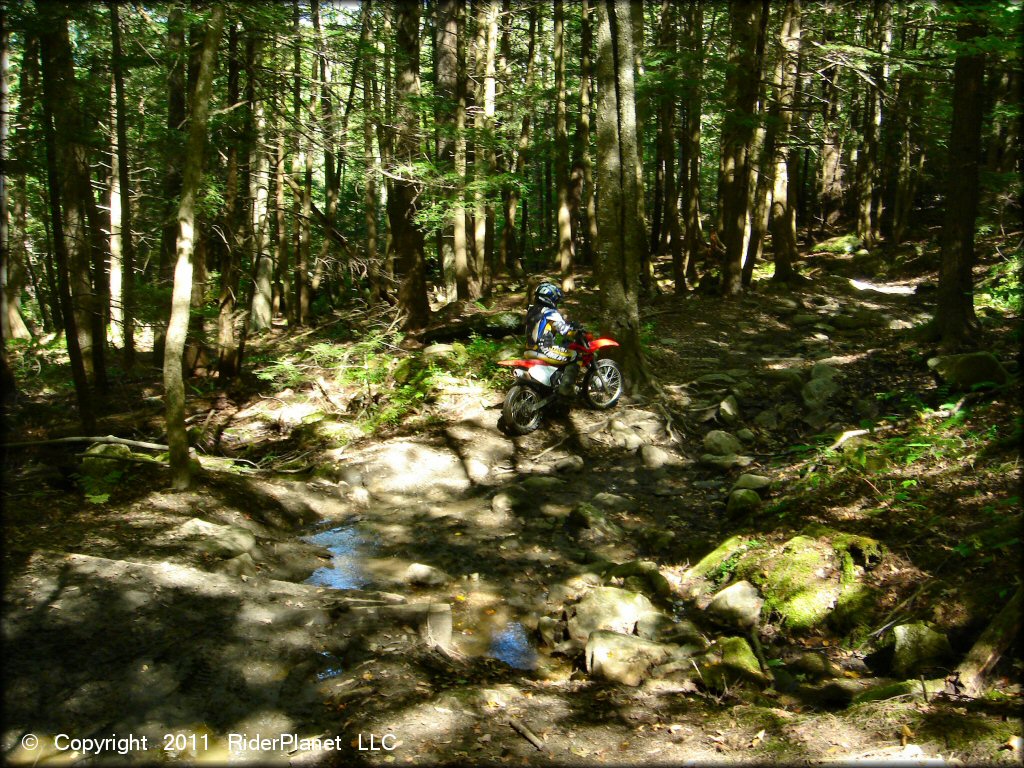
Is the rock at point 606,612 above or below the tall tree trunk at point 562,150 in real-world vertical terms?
below

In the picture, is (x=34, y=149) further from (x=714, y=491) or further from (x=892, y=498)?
(x=892, y=498)

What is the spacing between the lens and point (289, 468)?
8.69 m

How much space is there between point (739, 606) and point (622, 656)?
129cm

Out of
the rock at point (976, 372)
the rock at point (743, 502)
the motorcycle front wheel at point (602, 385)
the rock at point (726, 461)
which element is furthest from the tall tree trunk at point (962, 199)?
the rock at point (743, 502)

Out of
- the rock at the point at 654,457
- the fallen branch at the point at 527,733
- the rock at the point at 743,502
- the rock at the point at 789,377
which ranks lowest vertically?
the rock at the point at 654,457

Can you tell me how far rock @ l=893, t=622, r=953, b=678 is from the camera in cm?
398

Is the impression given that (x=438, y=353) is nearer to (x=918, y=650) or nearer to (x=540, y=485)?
(x=540, y=485)

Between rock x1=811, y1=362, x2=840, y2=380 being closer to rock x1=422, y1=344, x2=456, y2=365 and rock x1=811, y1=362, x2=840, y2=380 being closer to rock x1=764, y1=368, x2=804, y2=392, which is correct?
rock x1=764, y1=368, x2=804, y2=392

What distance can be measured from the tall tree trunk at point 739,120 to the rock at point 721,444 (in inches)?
257

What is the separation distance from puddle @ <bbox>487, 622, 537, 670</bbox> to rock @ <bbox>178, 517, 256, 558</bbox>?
2.36 meters

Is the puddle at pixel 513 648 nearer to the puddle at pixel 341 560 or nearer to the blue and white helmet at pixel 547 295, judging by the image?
the puddle at pixel 341 560

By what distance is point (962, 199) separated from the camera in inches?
368

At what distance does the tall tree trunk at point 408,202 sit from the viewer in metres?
10.7

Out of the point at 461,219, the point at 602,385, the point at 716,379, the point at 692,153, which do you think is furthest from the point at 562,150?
the point at 602,385
